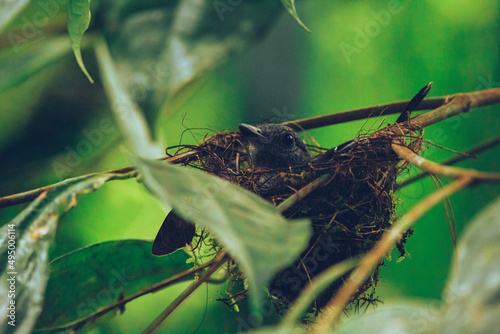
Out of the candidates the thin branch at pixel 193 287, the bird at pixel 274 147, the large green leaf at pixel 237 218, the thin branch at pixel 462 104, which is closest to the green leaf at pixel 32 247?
the thin branch at pixel 193 287

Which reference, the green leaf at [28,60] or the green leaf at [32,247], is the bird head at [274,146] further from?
the green leaf at [28,60]

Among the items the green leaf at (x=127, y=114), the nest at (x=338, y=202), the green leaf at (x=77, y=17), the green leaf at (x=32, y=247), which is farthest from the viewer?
the green leaf at (x=127, y=114)

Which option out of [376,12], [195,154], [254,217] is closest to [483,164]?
[376,12]

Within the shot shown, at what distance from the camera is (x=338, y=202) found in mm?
1132

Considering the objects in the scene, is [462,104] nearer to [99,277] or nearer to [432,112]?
[432,112]

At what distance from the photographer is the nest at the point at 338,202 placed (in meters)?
1.11

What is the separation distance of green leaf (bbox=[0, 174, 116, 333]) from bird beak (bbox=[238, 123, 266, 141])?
478 millimetres

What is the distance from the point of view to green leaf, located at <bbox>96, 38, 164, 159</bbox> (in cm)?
157

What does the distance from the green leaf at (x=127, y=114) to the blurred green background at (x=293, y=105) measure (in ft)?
0.60

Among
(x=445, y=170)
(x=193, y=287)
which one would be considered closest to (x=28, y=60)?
(x=193, y=287)

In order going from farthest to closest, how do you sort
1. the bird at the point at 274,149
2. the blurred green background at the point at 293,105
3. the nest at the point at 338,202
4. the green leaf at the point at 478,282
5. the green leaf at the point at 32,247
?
the blurred green background at the point at 293,105 → the bird at the point at 274,149 → the nest at the point at 338,202 → the green leaf at the point at 32,247 → the green leaf at the point at 478,282

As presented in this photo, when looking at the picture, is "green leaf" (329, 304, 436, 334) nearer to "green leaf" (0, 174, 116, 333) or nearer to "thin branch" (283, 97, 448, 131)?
"green leaf" (0, 174, 116, 333)

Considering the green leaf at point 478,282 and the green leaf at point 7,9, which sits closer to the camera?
the green leaf at point 478,282

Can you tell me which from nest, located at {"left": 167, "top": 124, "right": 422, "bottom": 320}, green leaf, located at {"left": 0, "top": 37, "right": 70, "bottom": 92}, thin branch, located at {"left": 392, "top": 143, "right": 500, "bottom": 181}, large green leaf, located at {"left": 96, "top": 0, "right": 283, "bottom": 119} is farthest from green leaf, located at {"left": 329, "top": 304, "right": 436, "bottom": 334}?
green leaf, located at {"left": 0, "top": 37, "right": 70, "bottom": 92}
